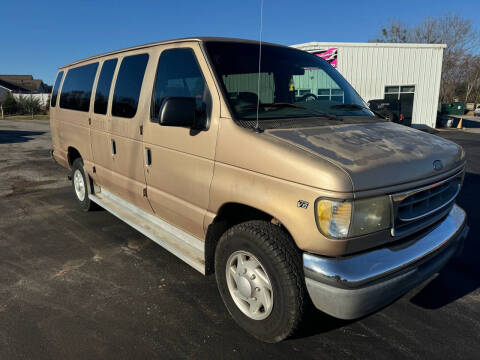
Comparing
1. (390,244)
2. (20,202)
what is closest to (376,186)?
(390,244)

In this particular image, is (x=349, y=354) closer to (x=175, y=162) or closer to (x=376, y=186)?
(x=376, y=186)

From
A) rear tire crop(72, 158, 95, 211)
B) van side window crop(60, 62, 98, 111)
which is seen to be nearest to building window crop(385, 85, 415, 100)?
van side window crop(60, 62, 98, 111)

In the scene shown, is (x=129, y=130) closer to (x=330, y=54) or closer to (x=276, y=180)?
(x=276, y=180)

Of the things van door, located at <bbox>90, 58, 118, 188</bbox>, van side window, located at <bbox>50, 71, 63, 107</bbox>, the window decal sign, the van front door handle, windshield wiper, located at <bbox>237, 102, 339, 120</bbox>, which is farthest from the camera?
the window decal sign

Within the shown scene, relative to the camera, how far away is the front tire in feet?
7.36

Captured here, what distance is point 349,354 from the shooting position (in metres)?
2.50

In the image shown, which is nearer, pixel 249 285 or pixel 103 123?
pixel 249 285

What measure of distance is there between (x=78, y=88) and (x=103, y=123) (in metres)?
1.27

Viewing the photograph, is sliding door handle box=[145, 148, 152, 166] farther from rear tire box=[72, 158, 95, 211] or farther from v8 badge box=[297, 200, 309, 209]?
rear tire box=[72, 158, 95, 211]

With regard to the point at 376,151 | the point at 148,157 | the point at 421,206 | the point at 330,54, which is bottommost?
the point at 421,206

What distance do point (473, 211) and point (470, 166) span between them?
486 centimetres

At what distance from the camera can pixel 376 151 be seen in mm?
2338

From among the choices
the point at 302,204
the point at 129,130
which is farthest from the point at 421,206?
the point at 129,130

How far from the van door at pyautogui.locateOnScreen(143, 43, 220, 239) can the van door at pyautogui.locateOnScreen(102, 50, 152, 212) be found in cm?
18
